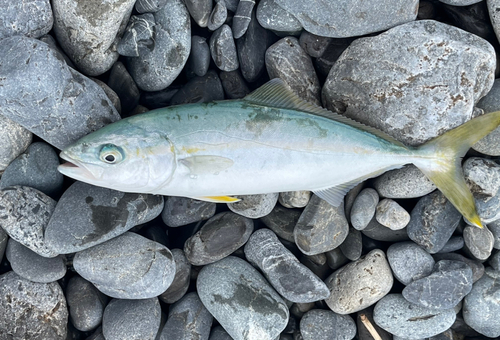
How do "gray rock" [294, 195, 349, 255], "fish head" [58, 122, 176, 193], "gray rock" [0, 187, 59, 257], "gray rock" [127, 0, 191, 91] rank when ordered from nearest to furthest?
"fish head" [58, 122, 176, 193] < "gray rock" [0, 187, 59, 257] < "gray rock" [127, 0, 191, 91] < "gray rock" [294, 195, 349, 255]

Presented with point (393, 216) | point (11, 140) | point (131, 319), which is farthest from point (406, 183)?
point (11, 140)

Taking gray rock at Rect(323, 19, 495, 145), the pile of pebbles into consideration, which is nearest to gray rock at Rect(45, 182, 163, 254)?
the pile of pebbles

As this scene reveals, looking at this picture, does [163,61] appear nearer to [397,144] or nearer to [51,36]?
[51,36]

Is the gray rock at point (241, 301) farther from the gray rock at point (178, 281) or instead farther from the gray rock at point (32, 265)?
the gray rock at point (32, 265)

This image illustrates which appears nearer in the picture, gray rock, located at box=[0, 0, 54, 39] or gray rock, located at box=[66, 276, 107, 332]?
gray rock, located at box=[0, 0, 54, 39]

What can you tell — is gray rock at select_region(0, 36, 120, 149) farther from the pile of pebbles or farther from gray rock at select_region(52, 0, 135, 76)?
gray rock at select_region(52, 0, 135, 76)

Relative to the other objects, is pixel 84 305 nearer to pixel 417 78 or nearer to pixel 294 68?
pixel 294 68

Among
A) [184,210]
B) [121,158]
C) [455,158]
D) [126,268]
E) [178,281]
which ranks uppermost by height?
[455,158]
